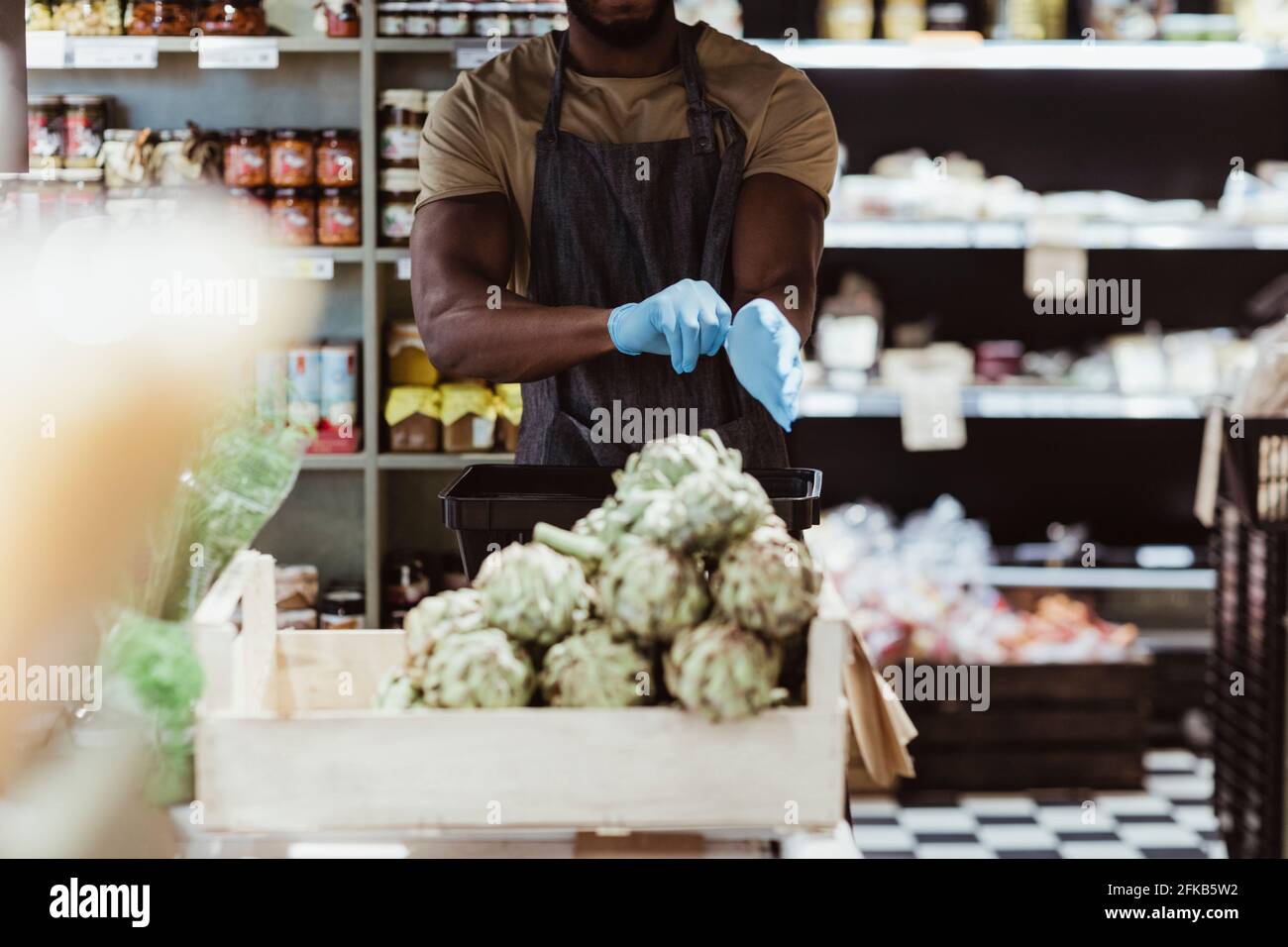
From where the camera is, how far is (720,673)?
1094mm

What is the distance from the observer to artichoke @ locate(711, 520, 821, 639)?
3.76 feet

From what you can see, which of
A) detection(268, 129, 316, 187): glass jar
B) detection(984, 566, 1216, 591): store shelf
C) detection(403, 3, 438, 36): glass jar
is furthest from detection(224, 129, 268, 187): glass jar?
detection(984, 566, 1216, 591): store shelf

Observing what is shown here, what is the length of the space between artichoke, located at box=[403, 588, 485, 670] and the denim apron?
97cm

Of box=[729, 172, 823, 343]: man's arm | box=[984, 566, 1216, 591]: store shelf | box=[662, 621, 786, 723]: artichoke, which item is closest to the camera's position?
box=[662, 621, 786, 723]: artichoke

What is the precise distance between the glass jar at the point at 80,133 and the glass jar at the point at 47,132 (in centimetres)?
1

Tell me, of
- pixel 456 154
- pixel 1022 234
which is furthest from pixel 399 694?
pixel 1022 234

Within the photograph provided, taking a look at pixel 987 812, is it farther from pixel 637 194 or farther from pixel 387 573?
pixel 637 194

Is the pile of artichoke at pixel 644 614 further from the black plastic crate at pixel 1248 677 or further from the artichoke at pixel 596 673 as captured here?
the black plastic crate at pixel 1248 677

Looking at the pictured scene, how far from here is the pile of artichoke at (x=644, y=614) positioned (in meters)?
1.13

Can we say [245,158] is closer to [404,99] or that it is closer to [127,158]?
[127,158]

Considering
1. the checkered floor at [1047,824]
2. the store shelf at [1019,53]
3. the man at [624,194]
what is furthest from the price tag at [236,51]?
the checkered floor at [1047,824]

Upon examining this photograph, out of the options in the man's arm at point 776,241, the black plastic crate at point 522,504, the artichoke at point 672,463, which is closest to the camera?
the artichoke at point 672,463

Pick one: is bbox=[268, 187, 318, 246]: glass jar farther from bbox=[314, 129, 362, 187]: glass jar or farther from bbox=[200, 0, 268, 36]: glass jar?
bbox=[200, 0, 268, 36]: glass jar
